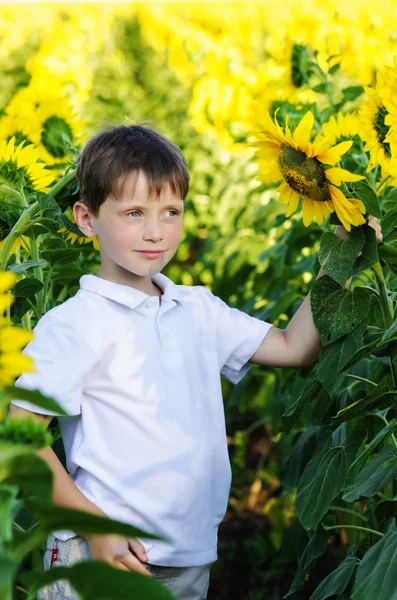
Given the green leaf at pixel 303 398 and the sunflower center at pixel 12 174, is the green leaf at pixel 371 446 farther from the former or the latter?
the sunflower center at pixel 12 174

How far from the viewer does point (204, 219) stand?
5023 mm

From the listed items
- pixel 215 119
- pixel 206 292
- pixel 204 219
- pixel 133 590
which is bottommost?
pixel 204 219

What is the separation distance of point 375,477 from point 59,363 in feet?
1.61

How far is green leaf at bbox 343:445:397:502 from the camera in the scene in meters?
1.45

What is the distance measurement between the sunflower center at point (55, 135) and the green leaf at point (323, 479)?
3.38ft

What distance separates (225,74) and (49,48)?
1209 mm

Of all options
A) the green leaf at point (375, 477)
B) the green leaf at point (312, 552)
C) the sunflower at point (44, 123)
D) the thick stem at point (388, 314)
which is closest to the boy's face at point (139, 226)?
the thick stem at point (388, 314)

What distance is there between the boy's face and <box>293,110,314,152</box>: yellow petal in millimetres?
226

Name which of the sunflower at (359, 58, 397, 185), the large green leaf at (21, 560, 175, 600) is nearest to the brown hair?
the sunflower at (359, 58, 397, 185)

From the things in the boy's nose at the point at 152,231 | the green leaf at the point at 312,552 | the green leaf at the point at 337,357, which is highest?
the boy's nose at the point at 152,231

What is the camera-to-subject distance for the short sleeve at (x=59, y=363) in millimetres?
1513

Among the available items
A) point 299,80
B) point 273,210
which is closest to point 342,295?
point 299,80

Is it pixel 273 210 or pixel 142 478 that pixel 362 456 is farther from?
pixel 273 210

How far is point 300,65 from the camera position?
9.26 feet
